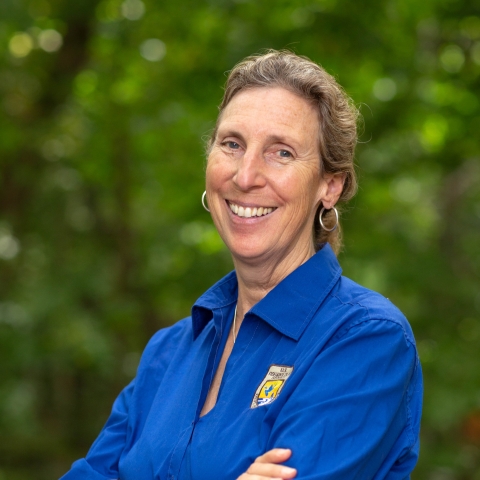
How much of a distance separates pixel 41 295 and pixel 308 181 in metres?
4.41

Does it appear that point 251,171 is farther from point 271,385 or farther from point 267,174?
point 271,385

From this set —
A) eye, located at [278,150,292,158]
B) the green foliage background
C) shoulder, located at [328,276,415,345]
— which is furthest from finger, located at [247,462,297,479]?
the green foliage background

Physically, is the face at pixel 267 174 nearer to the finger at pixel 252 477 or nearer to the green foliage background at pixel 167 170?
the finger at pixel 252 477

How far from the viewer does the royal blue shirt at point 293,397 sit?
5.97ft

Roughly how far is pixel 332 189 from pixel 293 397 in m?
0.76

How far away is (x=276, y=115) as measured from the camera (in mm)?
2197

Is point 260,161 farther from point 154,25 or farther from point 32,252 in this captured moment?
point 32,252

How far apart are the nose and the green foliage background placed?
2725mm

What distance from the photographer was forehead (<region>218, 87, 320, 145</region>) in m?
2.20

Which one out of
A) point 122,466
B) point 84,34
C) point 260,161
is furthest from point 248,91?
point 84,34

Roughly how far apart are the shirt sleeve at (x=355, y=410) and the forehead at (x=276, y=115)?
62 centimetres

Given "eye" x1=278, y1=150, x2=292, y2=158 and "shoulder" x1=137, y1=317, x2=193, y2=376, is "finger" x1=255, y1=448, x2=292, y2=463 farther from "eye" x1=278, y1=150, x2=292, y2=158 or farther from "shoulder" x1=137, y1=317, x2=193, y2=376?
"eye" x1=278, y1=150, x2=292, y2=158

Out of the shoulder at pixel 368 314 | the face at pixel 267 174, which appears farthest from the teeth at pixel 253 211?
the shoulder at pixel 368 314

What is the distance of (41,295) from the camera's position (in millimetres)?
6191
